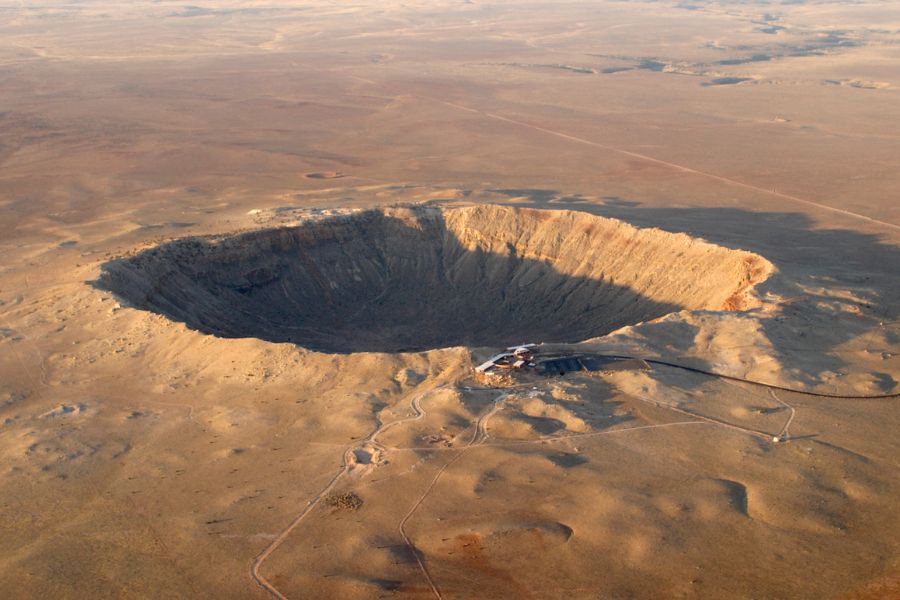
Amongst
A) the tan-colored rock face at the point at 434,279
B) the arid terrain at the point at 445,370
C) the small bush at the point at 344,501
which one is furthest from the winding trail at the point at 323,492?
the tan-colored rock face at the point at 434,279

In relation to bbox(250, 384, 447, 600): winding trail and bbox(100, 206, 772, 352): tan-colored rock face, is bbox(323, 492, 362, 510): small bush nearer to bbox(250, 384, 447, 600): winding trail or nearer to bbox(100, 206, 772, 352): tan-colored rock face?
bbox(250, 384, 447, 600): winding trail

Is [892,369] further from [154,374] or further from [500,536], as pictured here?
[154,374]

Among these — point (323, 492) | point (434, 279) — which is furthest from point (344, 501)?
point (434, 279)

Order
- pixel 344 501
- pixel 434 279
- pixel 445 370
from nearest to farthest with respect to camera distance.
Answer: pixel 344 501, pixel 445 370, pixel 434 279

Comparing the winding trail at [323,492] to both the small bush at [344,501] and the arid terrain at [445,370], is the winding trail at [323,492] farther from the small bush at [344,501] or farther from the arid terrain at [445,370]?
the small bush at [344,501]

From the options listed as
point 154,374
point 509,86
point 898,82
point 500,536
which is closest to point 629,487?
point 500,536

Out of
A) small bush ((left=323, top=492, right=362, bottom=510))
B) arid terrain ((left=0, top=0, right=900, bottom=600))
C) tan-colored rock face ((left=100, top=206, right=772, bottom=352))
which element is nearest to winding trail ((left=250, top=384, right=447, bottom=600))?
arid terrain ((left=0, top=0, right=900, bottom=600))

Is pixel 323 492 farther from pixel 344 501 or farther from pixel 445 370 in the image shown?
pixel 445 370
